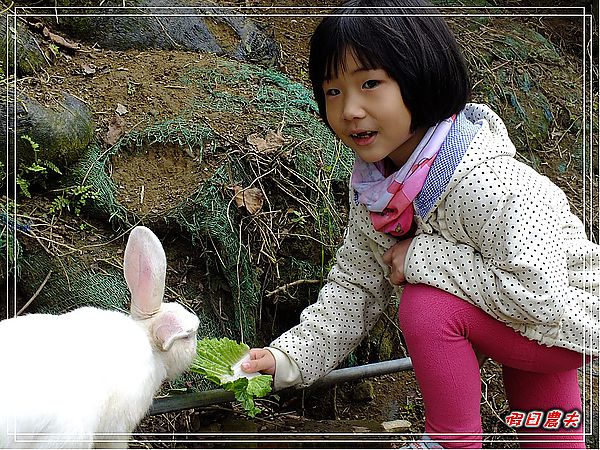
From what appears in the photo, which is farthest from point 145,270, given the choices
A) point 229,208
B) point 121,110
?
point 121,110

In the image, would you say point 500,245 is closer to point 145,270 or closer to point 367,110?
point 367,110

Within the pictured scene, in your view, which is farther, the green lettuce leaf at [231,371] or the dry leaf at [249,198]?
the dry leaf at [249,198]

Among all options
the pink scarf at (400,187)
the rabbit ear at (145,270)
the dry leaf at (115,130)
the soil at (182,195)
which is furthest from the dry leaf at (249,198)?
the rabbit ear at (145,270)

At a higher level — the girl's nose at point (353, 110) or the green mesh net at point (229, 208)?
the girl's nose at point (353, 110)

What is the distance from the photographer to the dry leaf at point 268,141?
2.90 meters

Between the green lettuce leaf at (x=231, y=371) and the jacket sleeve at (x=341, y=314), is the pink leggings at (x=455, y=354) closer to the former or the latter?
the jacket sleeve at (x=341, y=314)

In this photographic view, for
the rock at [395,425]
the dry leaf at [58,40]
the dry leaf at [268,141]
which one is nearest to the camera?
the rock at [395,425]

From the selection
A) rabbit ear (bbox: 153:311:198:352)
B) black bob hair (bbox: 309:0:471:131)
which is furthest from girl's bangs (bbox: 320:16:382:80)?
rabbit ear (bbox: 153:311:198:352)

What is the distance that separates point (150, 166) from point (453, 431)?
1421 mm

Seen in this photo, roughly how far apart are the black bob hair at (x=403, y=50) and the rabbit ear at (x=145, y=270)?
0.63m

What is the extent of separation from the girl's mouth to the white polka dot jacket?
0.18m

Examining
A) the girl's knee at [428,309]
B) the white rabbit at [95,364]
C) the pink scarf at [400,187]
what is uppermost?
the pink scarf at [400,187]

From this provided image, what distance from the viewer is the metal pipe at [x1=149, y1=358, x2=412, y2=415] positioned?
80.9 inches

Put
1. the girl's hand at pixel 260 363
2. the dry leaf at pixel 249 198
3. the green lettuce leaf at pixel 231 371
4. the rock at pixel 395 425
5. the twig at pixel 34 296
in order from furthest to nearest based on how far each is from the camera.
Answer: the dry leaf at pixel 249 198 < the rock at pixel 395 425 < the twig at pixel 34 296 < the girl's hand at pixel 260 363 < the green lettuce leaf at pixel 231 371
